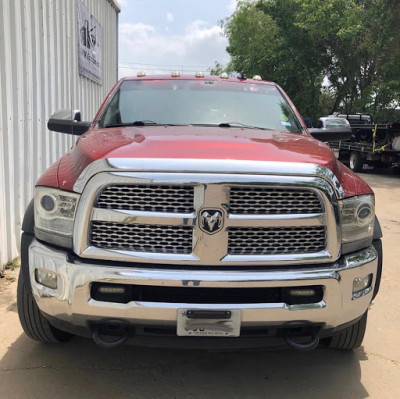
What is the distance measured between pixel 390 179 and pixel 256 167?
13172 mm

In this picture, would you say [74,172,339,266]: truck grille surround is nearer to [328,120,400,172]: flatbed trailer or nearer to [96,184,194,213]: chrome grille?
[96,184,194,213]: chrome grille

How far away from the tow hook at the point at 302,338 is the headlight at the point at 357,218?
1.73ft

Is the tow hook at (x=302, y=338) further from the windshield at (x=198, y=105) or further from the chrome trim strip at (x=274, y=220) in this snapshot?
the windshield at (x=198, y=105)

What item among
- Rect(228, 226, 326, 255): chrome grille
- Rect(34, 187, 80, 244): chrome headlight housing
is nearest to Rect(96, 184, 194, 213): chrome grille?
Rect(34, 187, 80, 244): chrome headlight housing

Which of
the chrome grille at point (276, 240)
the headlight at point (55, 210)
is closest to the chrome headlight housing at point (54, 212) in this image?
the headlight at point (55, 210)

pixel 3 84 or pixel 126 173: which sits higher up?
pixel 3 84

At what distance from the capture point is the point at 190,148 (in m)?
2.44

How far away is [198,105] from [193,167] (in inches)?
63.5

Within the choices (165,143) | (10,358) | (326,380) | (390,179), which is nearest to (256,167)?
(165,143)

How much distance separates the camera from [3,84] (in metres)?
4.57

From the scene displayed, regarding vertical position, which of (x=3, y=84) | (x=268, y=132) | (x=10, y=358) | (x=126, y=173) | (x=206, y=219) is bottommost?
(x=10, y=358)

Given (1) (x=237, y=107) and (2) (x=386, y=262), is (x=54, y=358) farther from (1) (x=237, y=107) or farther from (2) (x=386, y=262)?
(2) (x=386, y=262)

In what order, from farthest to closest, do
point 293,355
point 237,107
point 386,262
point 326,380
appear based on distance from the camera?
point 386,262 < point 237,107 < point 293,355 < point 326,380

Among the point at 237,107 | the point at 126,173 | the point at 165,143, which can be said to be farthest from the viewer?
the point at 237,107
